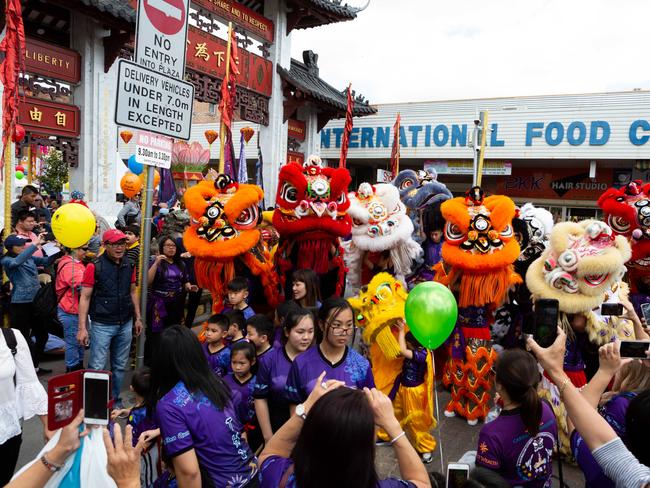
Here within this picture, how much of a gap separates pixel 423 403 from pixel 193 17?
10.1 meters

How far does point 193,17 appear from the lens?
1055cm

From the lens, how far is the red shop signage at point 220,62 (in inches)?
411

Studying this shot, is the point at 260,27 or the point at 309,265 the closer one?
the point at 309,265

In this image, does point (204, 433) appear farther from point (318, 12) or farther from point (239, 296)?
point (318, 12)

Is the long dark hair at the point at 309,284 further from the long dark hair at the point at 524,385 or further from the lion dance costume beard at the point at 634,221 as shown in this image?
the lion dance costume beard at the point at 634,221

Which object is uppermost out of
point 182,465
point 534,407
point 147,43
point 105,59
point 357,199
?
point 105,59

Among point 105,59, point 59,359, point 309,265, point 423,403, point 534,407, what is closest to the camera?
point 534,407

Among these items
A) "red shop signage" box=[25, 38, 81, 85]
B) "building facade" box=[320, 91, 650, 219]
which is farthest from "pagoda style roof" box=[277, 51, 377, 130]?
"red shop signage" box=[25, 38, 81, 85]

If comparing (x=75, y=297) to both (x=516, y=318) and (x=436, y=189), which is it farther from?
(x=436, y=189)

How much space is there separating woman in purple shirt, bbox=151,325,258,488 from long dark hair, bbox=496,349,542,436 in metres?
1.17

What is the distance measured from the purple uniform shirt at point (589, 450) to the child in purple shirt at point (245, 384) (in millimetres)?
1619

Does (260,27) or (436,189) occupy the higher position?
(260,27)

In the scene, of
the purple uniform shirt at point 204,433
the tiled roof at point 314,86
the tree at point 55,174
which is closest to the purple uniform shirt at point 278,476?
the purple uniform shirt at point 204,433

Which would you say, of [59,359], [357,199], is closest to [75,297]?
[59,359]
